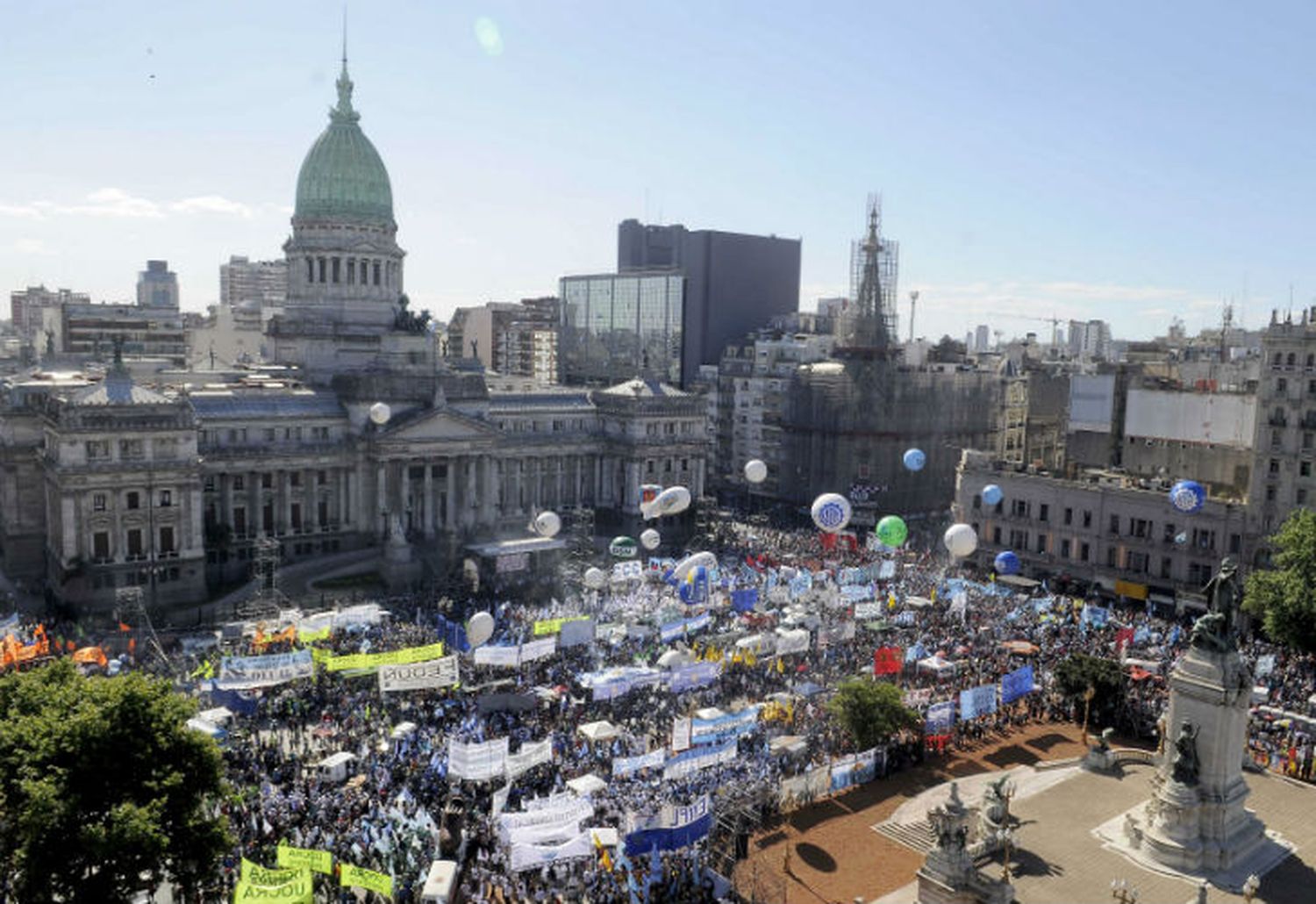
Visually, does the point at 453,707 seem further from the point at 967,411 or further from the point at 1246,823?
the point at 967,411

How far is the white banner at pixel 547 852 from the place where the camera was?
106 feet

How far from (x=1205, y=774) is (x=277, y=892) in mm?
30524

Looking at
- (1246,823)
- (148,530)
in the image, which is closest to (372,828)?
(1246,823)

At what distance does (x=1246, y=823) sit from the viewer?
38.9 meters

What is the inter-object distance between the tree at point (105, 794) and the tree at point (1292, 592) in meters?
48.9

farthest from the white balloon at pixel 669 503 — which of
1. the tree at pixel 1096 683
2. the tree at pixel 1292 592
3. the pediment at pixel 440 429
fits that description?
the tree at pixel 1292 592

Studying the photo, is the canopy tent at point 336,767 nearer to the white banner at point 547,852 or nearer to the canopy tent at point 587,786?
the canopy tent at point 587,786

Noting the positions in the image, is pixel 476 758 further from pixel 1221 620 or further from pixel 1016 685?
pixel 1221 620

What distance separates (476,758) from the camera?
37.5 m

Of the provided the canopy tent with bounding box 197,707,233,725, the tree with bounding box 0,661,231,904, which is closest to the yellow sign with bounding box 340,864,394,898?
the tree with bounding box 0,661,231,904

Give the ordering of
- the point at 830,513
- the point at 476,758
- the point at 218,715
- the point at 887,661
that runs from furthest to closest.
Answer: the point at 830,513 < the point at 887,661 < the point at 218,715 < the point at 476,758

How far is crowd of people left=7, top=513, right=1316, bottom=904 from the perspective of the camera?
116 feet

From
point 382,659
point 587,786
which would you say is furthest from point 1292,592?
point 382,659

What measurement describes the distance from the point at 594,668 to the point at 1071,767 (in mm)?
21997
